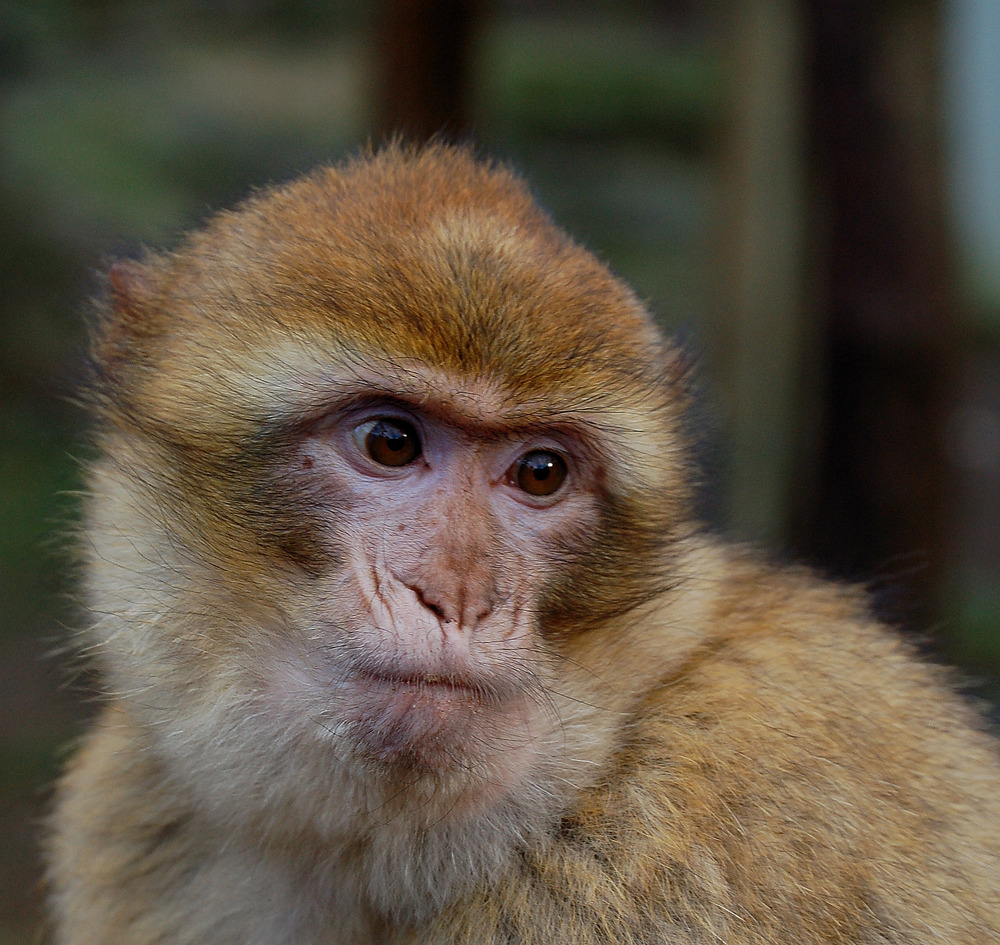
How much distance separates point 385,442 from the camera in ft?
9.41

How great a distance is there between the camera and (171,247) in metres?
3.58

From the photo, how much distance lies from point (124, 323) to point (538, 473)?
1.23m

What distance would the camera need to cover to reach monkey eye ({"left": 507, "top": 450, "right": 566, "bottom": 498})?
300cm

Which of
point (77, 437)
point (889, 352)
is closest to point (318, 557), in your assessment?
point (77, 437)

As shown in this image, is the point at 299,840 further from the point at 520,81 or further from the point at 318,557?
the point at 520,81

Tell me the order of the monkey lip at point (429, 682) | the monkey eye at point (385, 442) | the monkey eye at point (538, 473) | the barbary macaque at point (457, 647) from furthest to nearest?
the monkey eye at point (538, 473) → the monkey eye at point (385, 442) → the barbary macaque at point (457, 647) → the monkey lip at point (429, 682)

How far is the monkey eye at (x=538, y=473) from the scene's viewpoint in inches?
118

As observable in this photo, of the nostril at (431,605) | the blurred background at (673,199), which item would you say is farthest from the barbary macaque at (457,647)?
the blurred background at (673,199)

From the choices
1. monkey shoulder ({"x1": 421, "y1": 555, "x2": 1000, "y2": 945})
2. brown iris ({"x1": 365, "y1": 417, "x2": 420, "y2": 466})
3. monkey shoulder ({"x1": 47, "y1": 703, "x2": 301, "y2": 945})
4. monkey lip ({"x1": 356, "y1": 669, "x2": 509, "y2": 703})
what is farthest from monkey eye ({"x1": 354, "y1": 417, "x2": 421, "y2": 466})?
monkey shoulder ({"x1": 47, "y1": 703, "x2": 301, "y2": 945})

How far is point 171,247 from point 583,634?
5.48 feet

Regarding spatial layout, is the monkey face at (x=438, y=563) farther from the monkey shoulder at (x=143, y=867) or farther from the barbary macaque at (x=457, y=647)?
the monkey shoulder at (x=143, y=867)

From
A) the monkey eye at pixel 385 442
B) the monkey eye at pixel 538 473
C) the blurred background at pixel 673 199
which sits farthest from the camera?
the blurred background at pixel 673 199

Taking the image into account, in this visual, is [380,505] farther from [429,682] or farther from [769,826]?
[769,826]

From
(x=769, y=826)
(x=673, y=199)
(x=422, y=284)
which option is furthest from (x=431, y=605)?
(x=673, y=199)
